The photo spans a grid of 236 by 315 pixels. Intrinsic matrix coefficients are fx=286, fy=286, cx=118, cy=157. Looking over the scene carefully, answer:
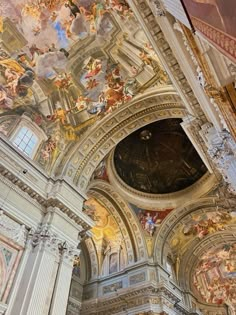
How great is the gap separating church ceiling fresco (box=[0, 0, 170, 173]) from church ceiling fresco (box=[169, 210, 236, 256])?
8.63 m

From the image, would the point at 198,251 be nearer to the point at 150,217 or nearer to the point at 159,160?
the point at 150,217

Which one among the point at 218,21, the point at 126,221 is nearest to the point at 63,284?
the point at 126,221

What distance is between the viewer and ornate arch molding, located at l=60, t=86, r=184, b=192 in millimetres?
10984

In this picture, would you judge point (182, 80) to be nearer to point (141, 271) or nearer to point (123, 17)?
point (123, 17)

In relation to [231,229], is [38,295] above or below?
below

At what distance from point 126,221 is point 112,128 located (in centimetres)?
562

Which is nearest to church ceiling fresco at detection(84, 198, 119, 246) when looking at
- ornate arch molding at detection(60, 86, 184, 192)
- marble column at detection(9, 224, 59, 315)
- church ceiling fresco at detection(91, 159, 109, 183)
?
church ceiling fresco at detection(91, 159, 109, 183)

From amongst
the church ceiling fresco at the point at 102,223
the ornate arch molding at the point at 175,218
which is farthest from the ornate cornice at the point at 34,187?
the ornate arch molding at the point at 175,218

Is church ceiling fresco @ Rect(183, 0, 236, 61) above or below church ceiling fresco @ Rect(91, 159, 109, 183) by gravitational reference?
below

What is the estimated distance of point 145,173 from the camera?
50.9 ft

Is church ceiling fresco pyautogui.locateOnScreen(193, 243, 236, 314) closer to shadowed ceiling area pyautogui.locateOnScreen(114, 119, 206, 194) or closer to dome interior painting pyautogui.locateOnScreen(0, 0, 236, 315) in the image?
dome interior painting pyautogui.locateOnScreen(0, 0, 236, 315)

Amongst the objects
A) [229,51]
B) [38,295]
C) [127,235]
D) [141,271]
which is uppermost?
[127,235]

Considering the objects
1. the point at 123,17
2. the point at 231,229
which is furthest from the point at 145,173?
the point at 123,17

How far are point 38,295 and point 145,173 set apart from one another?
30.2 feet
